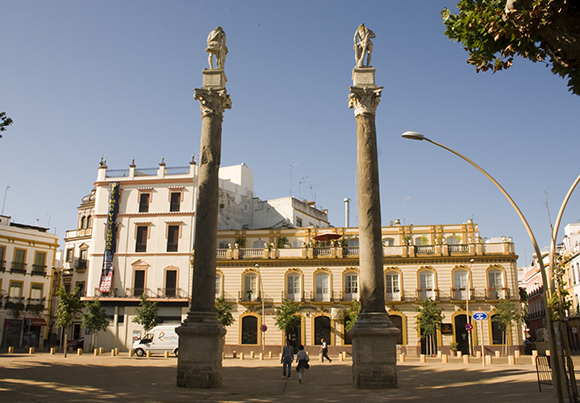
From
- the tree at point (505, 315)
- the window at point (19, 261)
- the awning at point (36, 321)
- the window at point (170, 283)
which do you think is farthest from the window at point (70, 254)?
the tree at point (505, 315)

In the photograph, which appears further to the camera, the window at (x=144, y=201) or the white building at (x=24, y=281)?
the window at (x=144, y=201)

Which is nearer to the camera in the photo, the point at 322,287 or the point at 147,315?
the point at 147,315

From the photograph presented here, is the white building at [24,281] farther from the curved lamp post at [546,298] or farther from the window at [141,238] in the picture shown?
the curved lamp post at [546,298]

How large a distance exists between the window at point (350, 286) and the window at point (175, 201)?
17107mm

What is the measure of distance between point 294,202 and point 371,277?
41.0 meters

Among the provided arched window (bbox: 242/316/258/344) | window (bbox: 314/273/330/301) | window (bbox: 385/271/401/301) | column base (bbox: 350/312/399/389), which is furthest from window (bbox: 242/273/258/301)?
column base (bbox: 350/312/399/389)

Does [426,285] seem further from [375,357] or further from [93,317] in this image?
[375,357]

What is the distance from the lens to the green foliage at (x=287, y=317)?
42969mm

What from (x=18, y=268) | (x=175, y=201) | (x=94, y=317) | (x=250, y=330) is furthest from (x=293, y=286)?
(x=18, y=268)

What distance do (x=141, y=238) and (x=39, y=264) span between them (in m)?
11.7

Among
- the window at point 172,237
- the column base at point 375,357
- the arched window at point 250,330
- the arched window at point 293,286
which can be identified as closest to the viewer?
the column base at point 375,357

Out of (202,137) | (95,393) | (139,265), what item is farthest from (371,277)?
(139,265)

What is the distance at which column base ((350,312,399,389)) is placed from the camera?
16.5 metres

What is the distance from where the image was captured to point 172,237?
48.8 m
